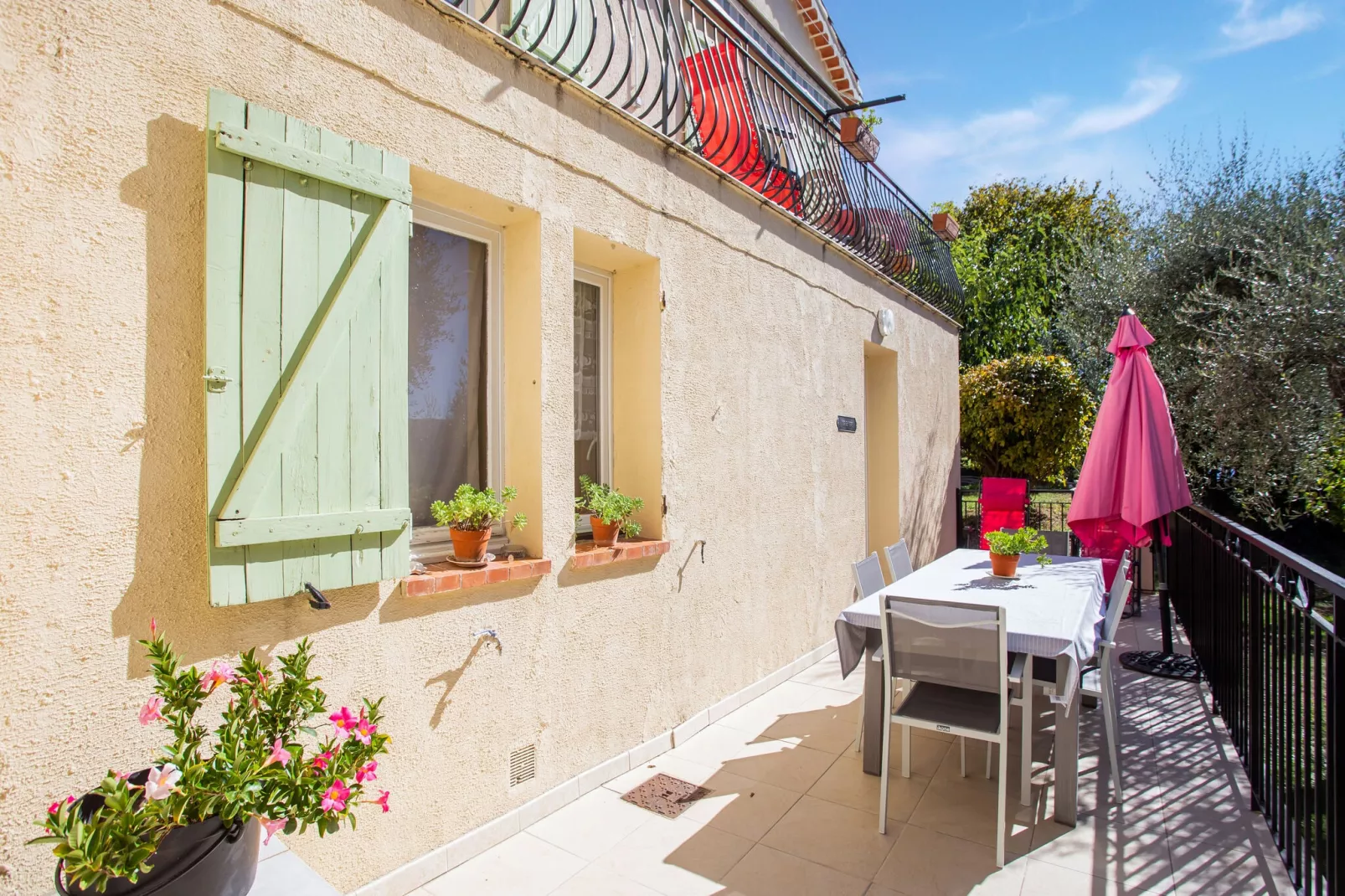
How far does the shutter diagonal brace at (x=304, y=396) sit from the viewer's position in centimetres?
208

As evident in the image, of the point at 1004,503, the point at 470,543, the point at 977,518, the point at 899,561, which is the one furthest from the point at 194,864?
the point at 977,518

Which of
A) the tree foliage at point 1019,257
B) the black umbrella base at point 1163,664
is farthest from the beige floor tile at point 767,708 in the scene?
the tree foliage at point 1019,257

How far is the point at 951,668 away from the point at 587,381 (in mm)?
2369

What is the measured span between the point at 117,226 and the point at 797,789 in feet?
11.4

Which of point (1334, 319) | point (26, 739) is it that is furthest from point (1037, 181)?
point (26, 739)

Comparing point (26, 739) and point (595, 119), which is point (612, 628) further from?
point (595, 119)

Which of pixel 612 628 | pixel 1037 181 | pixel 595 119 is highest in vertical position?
pixel 1037 181

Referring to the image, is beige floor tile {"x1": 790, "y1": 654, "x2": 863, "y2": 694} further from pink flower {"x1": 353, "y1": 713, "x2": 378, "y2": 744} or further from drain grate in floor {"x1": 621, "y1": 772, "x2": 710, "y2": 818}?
pink flower {"x1": 353, "y1": 713, "x2": 378, "y2": 744}

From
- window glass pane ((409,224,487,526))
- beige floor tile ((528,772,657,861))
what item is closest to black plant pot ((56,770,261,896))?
window glass pane ((409,224,487,526))

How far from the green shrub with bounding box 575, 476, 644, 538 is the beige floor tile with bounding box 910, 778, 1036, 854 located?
1914 mm

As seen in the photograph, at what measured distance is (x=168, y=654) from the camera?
64.2 inches

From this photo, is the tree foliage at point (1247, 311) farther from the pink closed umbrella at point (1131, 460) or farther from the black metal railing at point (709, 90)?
the black metal railing at point (709, 90)

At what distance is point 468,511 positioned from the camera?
2.88 metres

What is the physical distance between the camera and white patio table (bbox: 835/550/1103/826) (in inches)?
123
